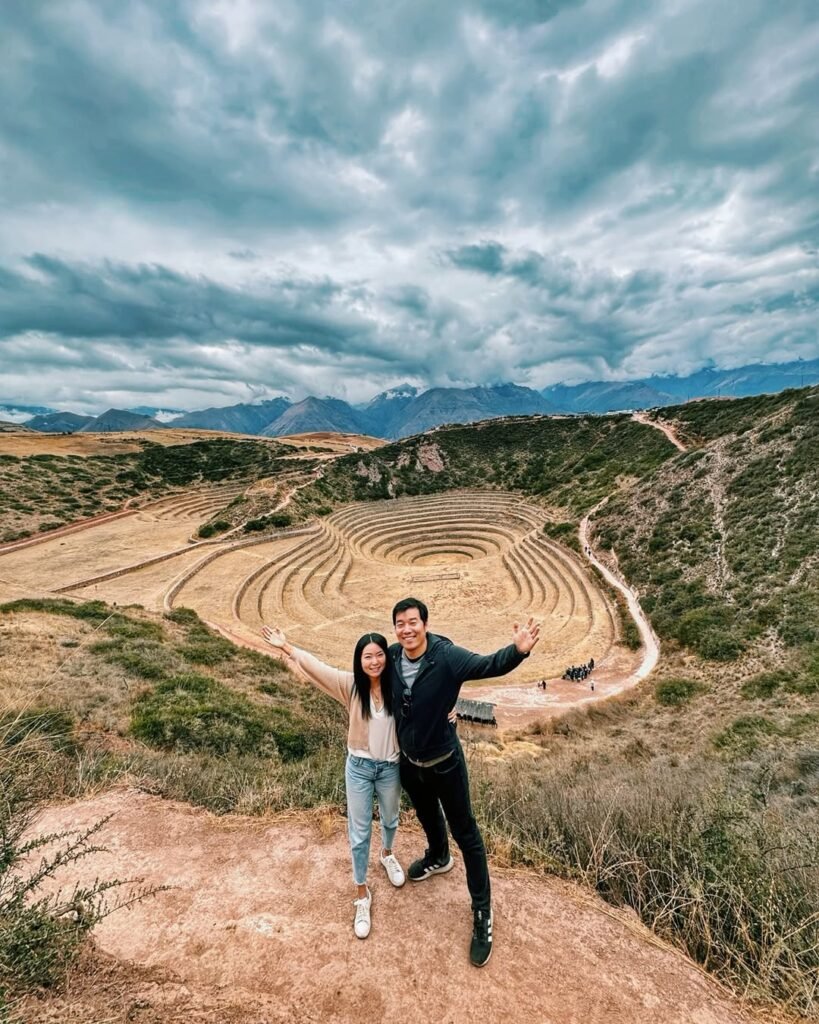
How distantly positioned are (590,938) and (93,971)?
128 inches

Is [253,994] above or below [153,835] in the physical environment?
above

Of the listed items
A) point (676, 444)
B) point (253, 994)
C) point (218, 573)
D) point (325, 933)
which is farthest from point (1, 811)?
point (676, 444)

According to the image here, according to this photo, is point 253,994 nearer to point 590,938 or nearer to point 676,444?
point 590,938

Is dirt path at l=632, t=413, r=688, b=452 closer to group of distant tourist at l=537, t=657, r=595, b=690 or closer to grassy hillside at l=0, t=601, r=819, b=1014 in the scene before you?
group of distant tourist at l=537, t=657, r=595, b=690

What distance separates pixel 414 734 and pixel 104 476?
52.0 meters

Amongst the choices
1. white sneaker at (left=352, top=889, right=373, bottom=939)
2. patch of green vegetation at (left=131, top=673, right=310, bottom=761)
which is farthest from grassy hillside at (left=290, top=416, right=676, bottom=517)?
white sneaker at (left=352, top=889, right=373, bottom=939)

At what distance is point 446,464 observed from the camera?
2025 inches

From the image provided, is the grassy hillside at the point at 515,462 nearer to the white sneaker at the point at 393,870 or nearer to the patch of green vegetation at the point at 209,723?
the patch of green vegetation at the point at 209,723


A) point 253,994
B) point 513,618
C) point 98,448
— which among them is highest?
point 98,448

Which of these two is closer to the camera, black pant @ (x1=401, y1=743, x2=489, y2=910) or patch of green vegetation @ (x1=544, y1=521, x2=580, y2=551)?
black pant @ (x1=401, y1=743, x2=489, y2=910)

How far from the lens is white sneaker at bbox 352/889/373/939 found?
3.09 m

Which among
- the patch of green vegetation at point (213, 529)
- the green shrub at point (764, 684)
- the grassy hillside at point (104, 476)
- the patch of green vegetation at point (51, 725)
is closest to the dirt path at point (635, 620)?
the green shrub at point (764, 684)

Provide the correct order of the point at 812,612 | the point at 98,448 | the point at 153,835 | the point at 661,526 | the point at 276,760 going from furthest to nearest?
the point at 98,448, the point at 661,526, the point at 812,612, the point at 276,760, the point at 153,835

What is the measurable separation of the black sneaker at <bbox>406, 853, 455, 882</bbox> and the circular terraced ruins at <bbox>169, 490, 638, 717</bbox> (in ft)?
39.3
